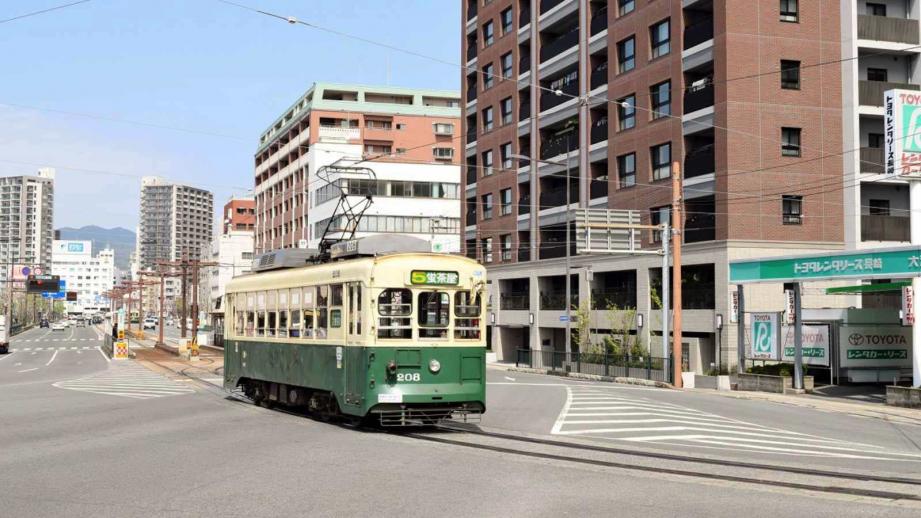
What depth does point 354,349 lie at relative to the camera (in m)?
15.9

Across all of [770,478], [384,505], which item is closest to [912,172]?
[770,478]

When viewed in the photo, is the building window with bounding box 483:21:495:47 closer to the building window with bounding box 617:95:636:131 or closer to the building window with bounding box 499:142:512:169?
the building window with bounding box 499:142:512:169

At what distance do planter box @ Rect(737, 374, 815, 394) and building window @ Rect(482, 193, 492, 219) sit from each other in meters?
30.2

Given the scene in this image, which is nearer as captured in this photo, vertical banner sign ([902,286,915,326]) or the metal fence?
vertical banner sign ([902,286,915,326])

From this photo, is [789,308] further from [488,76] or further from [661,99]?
[488,76]

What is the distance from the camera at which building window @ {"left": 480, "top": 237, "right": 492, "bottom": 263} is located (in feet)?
199

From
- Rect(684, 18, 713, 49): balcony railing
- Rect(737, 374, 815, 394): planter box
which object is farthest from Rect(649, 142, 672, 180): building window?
Rect(737, 374, 815, 394): planter box

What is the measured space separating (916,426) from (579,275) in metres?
30.1

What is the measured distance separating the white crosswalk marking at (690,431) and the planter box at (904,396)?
23.3 ft

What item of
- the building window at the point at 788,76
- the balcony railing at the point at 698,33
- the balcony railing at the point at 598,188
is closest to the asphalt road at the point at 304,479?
the building window at the point at 788,76

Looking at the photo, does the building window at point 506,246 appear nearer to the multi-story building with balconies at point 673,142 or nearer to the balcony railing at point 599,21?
the multi-story building with balconies at point 673,142

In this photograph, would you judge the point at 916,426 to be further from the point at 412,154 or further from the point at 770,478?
the point at 412,154

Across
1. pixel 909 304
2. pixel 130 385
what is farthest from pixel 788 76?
pixel 130 385

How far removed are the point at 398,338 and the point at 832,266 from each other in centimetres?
1767
